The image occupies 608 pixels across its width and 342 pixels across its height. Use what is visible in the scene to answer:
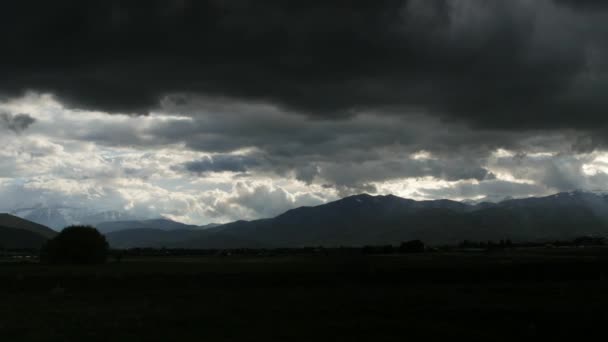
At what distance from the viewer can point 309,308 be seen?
1877 inches

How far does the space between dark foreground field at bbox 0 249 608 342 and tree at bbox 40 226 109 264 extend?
89.6m

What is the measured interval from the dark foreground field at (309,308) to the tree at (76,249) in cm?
8958

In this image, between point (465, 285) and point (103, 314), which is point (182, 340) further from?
point (465, 285)

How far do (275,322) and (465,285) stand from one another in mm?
35495

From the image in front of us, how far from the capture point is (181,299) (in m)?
56.5

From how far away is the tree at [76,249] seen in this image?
16512 cm

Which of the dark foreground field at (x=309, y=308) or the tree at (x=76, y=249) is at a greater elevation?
the tree at (x=76, y=249)

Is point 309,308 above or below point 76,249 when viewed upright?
below

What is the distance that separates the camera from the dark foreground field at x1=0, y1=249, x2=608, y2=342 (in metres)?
36.6

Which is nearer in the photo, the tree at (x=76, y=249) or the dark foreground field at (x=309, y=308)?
the dark foreground field at (x=309, y=308)

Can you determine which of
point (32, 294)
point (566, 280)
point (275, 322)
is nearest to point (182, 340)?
point (275, 322)

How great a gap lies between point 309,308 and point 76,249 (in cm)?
13593

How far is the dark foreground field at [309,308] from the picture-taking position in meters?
36.6

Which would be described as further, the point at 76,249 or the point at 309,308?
the point at 76,249
